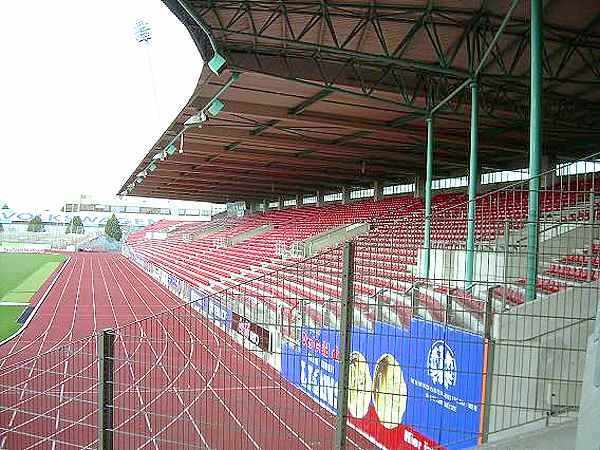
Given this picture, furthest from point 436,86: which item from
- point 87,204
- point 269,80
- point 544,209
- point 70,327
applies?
point 87,204

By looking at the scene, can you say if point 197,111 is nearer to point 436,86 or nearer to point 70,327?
point 436,86

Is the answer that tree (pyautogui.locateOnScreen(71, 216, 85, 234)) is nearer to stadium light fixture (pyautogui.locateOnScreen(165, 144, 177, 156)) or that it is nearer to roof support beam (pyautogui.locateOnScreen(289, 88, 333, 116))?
stadium light fixture (pyautogui.locateOnScreen(165, 144, 177, 156))

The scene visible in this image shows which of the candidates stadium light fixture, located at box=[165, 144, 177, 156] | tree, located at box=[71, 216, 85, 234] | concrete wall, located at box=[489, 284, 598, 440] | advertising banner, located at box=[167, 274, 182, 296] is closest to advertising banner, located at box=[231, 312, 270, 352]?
concrete wall, located at box=[489, 284, 598, 440]

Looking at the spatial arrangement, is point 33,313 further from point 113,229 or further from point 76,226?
point 113,229

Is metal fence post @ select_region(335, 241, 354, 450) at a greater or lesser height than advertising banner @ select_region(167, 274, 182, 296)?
greater

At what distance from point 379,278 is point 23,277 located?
31.9m

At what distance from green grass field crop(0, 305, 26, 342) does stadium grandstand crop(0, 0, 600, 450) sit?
0.40m

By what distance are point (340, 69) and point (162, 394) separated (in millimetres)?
6368

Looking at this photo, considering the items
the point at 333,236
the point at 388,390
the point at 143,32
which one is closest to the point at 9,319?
the point at 333,236

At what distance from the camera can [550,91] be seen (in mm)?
12117

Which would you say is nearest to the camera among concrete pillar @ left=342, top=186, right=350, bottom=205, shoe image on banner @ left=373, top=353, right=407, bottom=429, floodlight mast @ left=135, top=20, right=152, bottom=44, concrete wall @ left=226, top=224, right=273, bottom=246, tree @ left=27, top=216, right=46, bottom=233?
shoe image on banner @ left=373, top=353, right=407, bottom=429

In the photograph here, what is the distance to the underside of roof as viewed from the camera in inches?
349

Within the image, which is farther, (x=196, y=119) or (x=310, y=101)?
(x=196, y=119)

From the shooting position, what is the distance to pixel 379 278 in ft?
20.6
